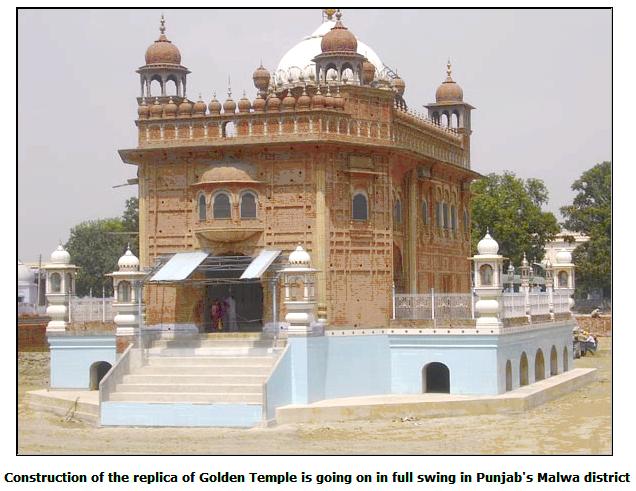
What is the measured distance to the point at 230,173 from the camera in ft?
94.2

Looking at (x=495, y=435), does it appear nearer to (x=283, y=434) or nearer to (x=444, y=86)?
(x=283, y=434)

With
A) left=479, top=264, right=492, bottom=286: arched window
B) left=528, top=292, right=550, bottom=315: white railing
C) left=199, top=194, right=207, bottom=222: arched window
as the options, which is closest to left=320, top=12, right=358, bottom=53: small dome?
left=199, top=194, right=207, bottom=222: arched window

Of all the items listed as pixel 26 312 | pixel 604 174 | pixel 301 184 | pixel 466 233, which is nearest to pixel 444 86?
pixel 466 233

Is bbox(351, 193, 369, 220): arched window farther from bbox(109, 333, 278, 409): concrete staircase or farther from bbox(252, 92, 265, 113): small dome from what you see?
bbox(109, 333, 278, 409): concrete staircase

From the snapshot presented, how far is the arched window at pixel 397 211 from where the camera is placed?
102 ft

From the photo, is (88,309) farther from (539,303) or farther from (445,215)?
(539,303)

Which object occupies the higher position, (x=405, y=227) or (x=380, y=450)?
(x=405, y=227)

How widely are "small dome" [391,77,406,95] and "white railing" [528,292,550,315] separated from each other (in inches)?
272

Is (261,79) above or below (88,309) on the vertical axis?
above

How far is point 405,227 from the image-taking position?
3203cm

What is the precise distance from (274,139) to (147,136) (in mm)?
3261

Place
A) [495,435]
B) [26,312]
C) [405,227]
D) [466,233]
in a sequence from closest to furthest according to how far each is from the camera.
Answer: [495,435], [405,227], [466,233], [26,312]

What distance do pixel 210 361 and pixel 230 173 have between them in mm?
4504

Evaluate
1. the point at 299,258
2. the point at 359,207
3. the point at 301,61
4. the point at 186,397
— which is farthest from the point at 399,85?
the point at 186,397
